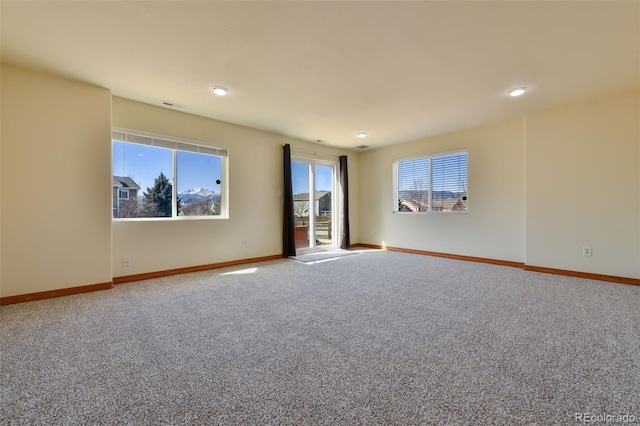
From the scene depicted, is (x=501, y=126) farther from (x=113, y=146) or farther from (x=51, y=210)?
(x=51, y=210)

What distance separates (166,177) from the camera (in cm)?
417

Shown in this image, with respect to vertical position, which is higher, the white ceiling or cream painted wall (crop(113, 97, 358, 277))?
the white ceiling

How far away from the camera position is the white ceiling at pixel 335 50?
207 centimetres

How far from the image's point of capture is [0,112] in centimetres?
280

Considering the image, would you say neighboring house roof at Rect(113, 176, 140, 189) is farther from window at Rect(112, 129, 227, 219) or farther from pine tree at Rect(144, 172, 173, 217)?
pine tree at Rect(144, 172, 173, 217)

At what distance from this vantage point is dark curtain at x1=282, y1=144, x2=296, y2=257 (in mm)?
5430

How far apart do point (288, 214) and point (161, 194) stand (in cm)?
223

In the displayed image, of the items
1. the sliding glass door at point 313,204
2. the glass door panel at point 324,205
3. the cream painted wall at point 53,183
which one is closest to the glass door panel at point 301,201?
the sliding glass door at point 313,204

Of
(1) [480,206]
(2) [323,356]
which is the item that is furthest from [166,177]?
(1) [480,206]

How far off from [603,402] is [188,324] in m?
2.71

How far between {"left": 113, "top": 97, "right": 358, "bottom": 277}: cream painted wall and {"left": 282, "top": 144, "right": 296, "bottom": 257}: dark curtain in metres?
0.12

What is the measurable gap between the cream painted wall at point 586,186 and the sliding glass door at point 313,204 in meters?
3.89

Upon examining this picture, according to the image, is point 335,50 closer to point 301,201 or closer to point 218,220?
point 218,220

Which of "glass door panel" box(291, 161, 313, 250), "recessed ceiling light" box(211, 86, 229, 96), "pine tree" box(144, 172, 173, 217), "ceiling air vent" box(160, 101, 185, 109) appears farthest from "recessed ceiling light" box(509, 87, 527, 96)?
"pine tree" box(144, 172, 173, 217)
